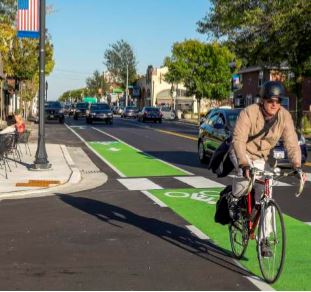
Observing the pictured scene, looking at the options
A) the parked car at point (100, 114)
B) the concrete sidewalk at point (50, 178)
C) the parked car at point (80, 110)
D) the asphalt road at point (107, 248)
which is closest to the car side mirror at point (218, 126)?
the concrete sidewalk at point (50, 178)

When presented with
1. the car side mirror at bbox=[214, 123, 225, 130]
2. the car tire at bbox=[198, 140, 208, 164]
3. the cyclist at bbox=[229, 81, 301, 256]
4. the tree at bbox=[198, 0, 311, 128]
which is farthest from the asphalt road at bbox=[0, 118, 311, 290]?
the tree at bbox=[198, 0, 311, 128]

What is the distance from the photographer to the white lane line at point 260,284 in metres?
5.49

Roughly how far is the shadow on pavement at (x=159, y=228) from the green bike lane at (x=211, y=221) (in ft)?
0.61

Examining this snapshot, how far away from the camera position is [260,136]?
5801mm

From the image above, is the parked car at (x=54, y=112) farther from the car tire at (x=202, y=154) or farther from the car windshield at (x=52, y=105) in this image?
the car tire at (x=202, y=154)

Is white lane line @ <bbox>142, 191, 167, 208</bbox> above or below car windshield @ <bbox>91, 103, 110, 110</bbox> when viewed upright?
below

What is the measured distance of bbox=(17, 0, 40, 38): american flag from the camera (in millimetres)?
15414

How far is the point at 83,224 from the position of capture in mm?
8539

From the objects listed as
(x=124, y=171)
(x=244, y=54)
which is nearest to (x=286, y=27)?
(x=244, y=54)

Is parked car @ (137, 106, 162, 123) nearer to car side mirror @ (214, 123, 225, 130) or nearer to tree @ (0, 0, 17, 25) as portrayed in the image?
tree @ (0, 0, 17, 25)

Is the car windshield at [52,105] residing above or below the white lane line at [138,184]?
above

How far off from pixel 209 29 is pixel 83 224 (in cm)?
2762

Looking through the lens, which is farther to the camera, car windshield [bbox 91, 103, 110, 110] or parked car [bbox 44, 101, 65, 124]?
car windshield [bbox 91, 103, 110, 110]

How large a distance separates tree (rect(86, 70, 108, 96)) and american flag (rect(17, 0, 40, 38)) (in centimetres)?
13925
